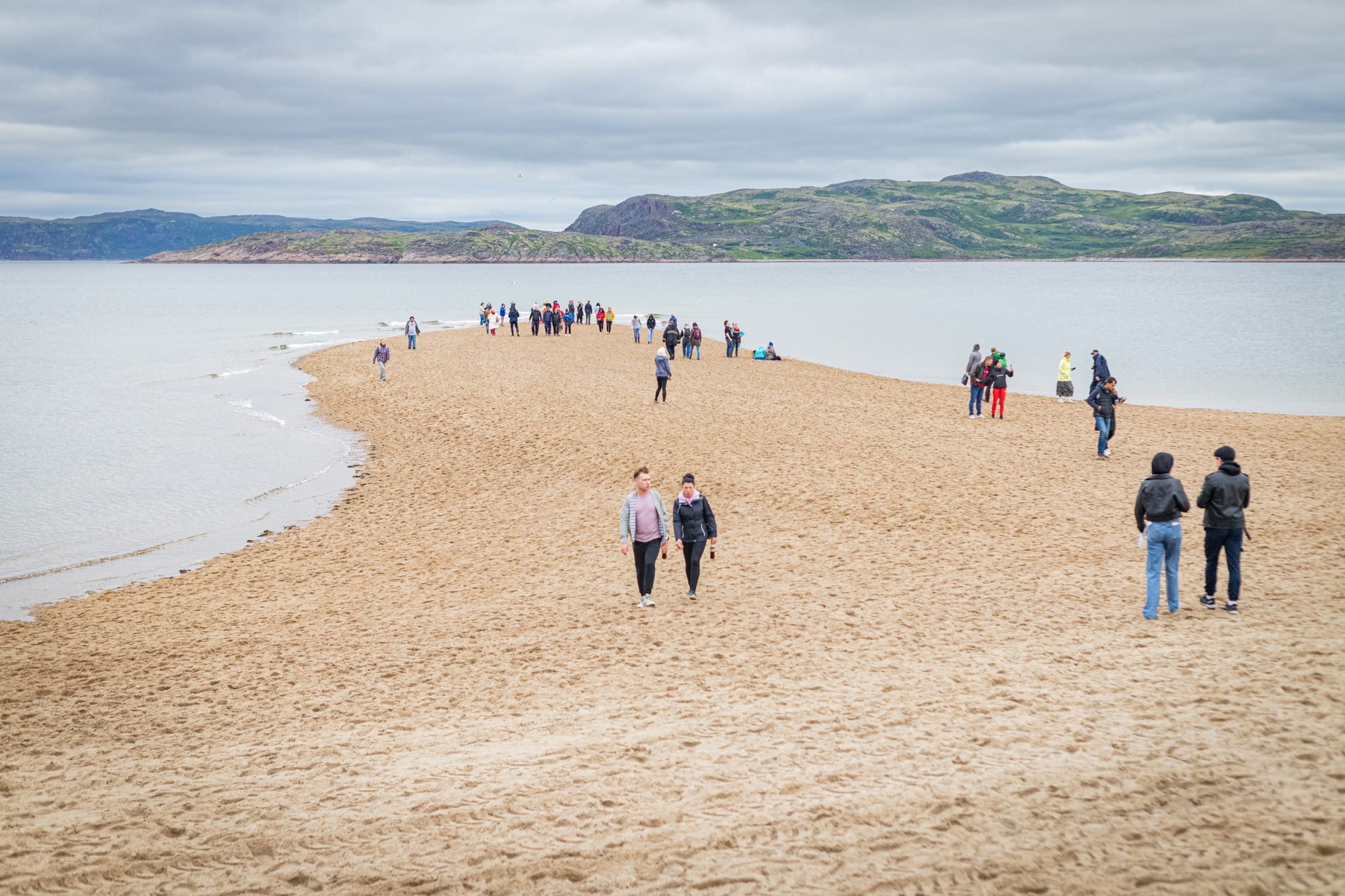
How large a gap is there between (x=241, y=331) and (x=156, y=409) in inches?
1574

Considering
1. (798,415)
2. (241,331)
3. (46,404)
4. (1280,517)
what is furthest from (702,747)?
(241,331)

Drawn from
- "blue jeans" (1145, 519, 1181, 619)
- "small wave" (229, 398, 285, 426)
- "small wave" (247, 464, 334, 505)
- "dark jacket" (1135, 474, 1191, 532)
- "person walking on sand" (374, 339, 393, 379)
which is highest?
"person walking on sand" (374, 339, 393, 379)

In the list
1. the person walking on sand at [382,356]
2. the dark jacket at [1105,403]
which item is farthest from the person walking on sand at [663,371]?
the person walking on sand at [382,356]

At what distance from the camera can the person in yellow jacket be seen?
97.6 feet

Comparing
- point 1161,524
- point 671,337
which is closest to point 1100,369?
point 1161,524

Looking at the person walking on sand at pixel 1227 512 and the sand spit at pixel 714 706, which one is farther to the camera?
the person walking on sand at pixel 1227 512

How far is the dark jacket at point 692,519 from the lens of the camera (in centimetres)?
1202

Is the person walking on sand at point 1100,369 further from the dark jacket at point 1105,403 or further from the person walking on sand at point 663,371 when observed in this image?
the person walking on sand at point 663,371

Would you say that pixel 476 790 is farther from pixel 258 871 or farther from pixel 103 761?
pixel 103 761

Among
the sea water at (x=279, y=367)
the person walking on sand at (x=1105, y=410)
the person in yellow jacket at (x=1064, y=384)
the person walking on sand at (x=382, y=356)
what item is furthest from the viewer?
the person walking on sand at (x=382, y=356)

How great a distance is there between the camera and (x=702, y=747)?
8.38 meters

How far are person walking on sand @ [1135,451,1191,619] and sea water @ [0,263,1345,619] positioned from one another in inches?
587

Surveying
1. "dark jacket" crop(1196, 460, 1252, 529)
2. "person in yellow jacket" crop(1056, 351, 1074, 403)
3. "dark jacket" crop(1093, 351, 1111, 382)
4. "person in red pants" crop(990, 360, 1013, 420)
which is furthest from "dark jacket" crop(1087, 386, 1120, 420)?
"dark jacket" crop(1196, 460, 1252, 529)

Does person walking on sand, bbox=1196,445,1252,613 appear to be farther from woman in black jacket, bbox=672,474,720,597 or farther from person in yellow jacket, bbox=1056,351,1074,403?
person in yellow jacket, bbox=1056,351,1074,403
